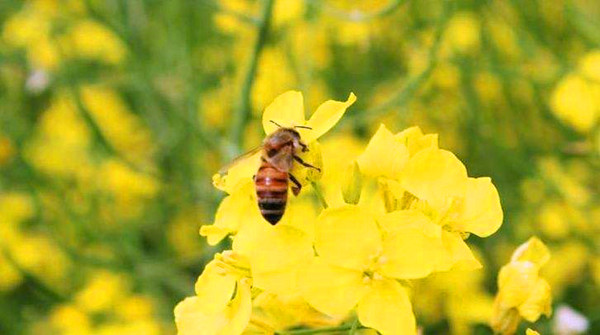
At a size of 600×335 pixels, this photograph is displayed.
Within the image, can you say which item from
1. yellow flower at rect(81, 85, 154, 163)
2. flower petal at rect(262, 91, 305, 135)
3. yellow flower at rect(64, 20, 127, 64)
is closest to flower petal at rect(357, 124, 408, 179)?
flower petal at rect(262, 91, 305, 135)

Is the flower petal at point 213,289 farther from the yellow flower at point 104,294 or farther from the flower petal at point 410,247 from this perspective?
the yellow flower at point 104,294

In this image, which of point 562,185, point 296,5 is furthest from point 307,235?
point 296,5

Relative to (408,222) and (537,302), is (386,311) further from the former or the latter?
(537,302)

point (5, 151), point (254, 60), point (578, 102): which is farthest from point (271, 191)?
point (5, 151)

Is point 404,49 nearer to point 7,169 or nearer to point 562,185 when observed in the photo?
point 562,185

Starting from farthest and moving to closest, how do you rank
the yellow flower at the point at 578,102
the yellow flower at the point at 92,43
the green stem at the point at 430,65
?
the yellow flower at the point at 92,43
the yellow flower at the point at 578,102
the green stem at the point at 430,65

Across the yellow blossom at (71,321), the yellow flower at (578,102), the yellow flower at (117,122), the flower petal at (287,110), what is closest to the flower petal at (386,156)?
the flower petal at (287,110)

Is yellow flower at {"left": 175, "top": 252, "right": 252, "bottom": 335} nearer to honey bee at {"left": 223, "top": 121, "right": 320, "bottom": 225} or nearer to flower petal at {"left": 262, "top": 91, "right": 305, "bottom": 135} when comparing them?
honey bee at {"left": 223, "top": 121, "right": 320, "bottom": 225}

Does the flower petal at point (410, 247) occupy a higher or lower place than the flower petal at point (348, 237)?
lower

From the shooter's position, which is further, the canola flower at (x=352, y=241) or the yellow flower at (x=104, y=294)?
the yellow flower at (x=104, y=294)
